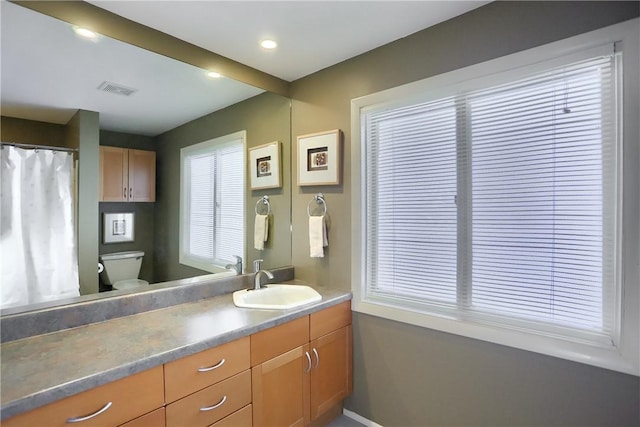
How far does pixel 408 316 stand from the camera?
6.23 feet

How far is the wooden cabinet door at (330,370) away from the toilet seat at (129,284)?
3.43 feet

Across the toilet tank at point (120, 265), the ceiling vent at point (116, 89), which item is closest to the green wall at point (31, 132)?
the ceiling vent at point (116, 89)

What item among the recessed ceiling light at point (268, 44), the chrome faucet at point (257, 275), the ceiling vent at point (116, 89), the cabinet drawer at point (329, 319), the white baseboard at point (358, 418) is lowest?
the white baseboard at point (358, 418)

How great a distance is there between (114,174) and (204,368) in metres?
1.18

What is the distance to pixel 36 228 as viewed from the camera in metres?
1.52

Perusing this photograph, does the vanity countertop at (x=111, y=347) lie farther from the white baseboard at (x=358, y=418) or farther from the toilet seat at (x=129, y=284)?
the white baseboard at (x=358, y=418)

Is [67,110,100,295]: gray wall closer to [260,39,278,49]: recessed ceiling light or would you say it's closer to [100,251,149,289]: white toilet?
[100,251,149,289]: white toilet

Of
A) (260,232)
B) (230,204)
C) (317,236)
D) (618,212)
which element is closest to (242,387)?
(317,236)

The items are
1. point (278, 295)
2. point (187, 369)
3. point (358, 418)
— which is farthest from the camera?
point (278, 295)

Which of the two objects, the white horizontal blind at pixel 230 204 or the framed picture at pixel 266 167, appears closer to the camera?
the white horizontal blind at pixel 230 204

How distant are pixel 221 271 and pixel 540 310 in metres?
1.89

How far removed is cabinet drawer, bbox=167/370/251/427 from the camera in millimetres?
1258

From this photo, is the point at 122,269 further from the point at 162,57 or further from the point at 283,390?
the point at 162,57

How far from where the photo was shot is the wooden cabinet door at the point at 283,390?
5.10ft
